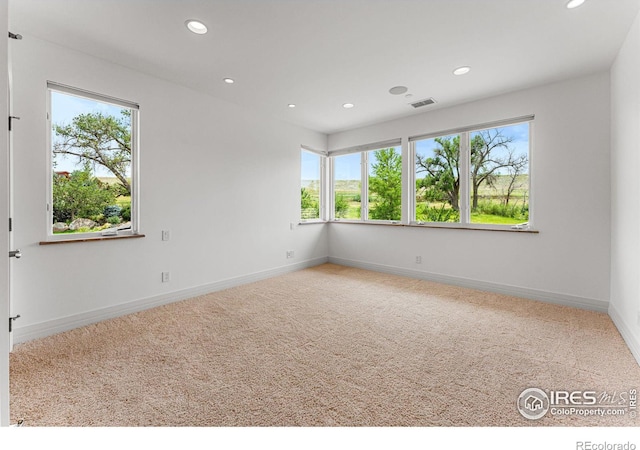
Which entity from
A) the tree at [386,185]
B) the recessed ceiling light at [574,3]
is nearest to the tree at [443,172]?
the tree at [386,185]

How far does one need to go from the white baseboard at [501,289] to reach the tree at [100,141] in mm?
3912

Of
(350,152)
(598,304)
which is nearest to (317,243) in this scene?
(350,152)

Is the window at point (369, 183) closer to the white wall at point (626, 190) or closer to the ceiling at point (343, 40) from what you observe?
the ceiling at point (343, 40)

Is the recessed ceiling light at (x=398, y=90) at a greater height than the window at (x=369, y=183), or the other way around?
the recessed ceiling light at (x=398, y=90)

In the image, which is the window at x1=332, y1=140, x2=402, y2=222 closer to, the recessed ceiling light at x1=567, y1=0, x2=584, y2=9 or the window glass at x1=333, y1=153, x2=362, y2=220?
the window glass at x1=333, y1=153, x2=362, y2=220

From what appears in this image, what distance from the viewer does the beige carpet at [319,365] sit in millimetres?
1565

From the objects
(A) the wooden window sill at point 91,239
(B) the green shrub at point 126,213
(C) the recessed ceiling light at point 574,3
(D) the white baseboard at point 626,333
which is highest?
(C) the recessed ceiling light at point 574,3

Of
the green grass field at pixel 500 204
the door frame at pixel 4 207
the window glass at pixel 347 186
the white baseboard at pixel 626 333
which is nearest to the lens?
the door frame at pixel 4 207

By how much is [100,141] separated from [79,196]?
0.61m

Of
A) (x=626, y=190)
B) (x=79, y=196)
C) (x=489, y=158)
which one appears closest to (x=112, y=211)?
(x=79, y=196)

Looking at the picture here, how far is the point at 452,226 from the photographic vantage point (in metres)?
4.21

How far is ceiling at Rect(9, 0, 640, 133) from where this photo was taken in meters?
2.07
